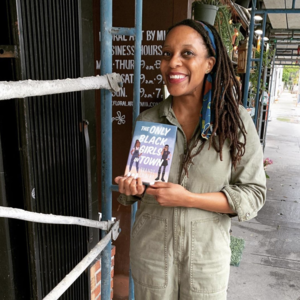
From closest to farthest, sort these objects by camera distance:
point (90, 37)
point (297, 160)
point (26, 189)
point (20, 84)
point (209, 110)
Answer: point (20, 84) → point (26, 189) → point (209, 110) → point (90, 37) → point (297, 160)

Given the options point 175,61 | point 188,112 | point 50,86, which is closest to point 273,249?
point 188,112

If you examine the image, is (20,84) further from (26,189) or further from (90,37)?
(90,37)

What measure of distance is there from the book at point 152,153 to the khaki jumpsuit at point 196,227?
14 cm

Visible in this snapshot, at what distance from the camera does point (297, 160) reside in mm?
8586

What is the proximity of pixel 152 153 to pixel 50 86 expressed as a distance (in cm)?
49

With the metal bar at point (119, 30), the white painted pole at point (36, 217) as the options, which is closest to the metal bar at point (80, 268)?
the white painted pole at point (36, 217)

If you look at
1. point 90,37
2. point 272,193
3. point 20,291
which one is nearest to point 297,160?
point 272,193

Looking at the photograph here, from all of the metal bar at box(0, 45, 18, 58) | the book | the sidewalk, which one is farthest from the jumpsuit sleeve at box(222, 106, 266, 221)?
the sidewalk

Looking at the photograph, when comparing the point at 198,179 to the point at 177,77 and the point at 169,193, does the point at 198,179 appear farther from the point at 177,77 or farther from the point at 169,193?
the point at 177,77

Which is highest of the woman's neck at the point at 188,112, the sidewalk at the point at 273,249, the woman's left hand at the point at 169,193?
the woman's neck at the point at 188,112

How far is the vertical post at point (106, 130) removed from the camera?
4.74ft

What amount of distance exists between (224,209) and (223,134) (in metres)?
0.33

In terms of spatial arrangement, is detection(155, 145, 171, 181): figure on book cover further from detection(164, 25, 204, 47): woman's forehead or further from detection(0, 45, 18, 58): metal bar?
detection(0, 45, 18, 58): metal bar

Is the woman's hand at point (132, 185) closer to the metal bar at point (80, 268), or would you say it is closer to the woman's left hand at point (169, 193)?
the woman's left hand at point (169, 193)
